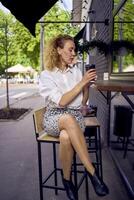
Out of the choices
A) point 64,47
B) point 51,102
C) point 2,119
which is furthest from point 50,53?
point 2,119

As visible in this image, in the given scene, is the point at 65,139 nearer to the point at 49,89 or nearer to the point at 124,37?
the point at 49,89

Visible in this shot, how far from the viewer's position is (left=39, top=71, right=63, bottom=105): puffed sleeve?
309 cm

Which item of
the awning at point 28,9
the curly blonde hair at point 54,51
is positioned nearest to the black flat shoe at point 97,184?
the curly blonde hair at point 54,51

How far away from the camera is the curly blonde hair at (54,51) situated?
3273 millimetres

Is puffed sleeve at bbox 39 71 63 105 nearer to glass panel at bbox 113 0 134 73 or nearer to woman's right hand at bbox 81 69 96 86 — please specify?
woman's right hand at bbox 81 69 96 86

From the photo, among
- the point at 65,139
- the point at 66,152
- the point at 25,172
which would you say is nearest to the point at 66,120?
the point at 65,139

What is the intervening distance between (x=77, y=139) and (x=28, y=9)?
82.6 inches

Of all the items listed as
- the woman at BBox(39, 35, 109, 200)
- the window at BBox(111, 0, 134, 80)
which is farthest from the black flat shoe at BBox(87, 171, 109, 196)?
the window at BBox(111, 0, 134, 80)

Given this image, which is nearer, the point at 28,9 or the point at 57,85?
the point at 28,9

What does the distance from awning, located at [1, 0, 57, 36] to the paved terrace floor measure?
3194mm

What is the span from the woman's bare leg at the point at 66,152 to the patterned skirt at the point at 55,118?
0.16 meters

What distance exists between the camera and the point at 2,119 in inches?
444

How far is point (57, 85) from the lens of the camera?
10.4ft

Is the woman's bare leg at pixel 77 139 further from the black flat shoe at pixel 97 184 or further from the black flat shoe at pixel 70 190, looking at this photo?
the black flat shoe at pixel 70 190
